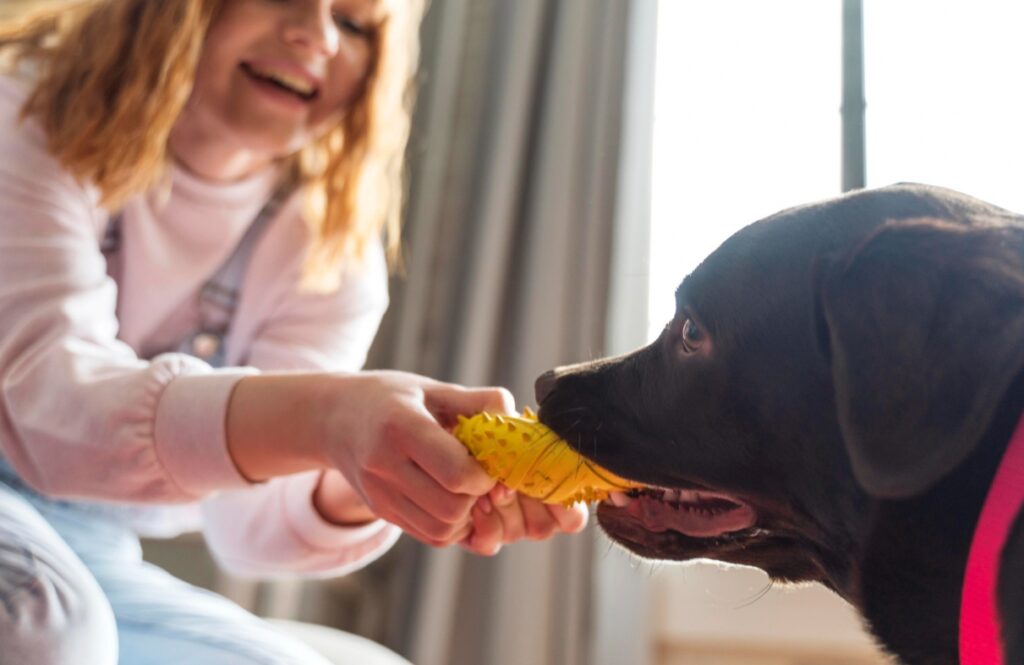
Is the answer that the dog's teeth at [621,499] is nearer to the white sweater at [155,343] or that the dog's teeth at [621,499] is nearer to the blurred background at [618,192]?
the white sweater at [155,343]

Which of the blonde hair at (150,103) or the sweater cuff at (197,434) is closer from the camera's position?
the sweater cuff at (197,434)

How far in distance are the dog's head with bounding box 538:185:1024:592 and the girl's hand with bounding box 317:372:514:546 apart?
153mm

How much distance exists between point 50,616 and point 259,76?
72 cm

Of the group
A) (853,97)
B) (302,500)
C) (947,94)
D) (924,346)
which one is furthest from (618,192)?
(924,346)

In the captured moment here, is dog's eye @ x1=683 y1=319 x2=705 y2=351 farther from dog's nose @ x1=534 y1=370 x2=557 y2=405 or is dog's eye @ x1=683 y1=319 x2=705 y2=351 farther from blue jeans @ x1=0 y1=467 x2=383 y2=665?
blue jeans @ x1=0 y1=467 x2=383 y2=665

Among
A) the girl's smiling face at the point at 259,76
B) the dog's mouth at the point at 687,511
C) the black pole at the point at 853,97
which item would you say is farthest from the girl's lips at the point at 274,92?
the black pole at the point at 853,97

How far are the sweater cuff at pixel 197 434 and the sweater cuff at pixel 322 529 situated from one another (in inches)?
9.6

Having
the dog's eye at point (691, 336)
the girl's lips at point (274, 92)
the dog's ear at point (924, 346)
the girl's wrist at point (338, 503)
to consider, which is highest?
the girl's lips at point (274, 92)

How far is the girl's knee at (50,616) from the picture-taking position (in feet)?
2.65

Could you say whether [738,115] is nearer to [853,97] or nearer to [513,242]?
[853,97]

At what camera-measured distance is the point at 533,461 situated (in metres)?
0.95

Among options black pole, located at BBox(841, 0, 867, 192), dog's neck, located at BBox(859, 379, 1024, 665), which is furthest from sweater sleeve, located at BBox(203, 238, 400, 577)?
black pole, located at BBox(841, 0, 867, 192)

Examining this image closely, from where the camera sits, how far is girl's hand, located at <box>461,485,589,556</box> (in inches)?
40.8

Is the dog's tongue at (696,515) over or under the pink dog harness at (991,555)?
under
